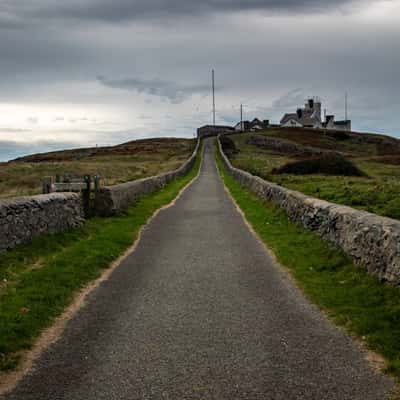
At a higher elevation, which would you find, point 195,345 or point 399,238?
point 399,238

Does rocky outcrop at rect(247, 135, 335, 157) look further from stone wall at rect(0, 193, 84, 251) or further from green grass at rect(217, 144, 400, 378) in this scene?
green grass at rect(217, 144, 400, 378)

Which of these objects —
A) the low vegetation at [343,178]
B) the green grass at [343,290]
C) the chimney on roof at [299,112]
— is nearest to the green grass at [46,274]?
the green grass at [343,290]

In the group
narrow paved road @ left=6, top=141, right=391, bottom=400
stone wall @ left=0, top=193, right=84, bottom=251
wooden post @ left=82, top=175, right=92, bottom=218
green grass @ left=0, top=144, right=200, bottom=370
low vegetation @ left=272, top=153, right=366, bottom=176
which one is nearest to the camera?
narrow paved road @ left=6, top=141, right=391, bottom=400

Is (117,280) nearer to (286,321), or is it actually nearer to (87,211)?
(286,321)

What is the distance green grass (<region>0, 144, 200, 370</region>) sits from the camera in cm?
641

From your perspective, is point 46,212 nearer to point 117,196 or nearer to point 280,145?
point 117,196

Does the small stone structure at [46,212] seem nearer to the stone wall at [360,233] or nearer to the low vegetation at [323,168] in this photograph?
the stone wall at [360,233]

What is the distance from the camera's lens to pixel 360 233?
919 cm

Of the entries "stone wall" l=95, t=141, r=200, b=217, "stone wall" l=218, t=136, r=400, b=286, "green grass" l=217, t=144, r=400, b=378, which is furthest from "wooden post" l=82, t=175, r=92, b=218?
"stone wall" l=218, t=136, r=400, b=286

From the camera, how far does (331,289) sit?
27.5ft

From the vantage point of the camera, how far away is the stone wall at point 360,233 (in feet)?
25.6

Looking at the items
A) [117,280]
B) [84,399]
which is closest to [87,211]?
[117,280]

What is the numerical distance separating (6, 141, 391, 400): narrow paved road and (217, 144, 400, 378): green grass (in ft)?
0.86

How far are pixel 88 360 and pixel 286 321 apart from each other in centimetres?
254
